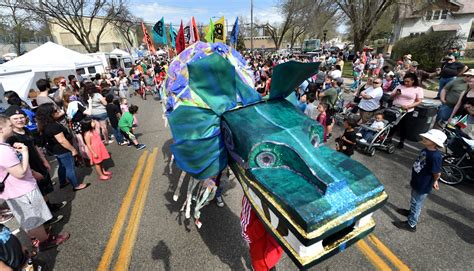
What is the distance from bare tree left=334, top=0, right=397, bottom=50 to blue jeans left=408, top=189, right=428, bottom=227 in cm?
2065

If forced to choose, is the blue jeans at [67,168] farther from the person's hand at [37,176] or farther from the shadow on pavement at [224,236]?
the shadow on pavement at [224,236]

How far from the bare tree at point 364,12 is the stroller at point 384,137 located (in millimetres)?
17559

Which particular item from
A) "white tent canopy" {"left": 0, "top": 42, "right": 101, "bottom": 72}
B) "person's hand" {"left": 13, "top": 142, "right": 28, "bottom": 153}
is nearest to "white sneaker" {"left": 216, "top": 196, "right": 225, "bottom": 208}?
"person's hand" {"left": 13, "top": 142, "right": 28, "bottom": 153}

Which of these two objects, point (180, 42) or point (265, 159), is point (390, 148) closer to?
point (265, 159)

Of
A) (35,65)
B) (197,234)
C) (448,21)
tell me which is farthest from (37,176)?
(448,21)

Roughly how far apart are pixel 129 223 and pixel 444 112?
7781 millimetres

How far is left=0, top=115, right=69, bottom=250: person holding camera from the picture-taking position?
258 cm

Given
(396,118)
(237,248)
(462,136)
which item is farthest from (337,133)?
(237,248)

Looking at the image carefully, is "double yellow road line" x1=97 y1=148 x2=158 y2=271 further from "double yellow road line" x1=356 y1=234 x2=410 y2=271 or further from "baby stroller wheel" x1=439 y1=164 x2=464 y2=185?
"baby stroller wheel" x1=439 y1=164 x2=464 y2=185

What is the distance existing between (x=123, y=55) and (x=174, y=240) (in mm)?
27249

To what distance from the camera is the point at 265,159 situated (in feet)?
5.94

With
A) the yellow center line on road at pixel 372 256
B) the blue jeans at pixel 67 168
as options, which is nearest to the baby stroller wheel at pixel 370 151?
the yellow center line on road at pixel 372 256

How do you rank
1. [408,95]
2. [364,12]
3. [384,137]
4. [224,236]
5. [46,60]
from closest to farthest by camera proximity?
[224,236], [408,95], [384,137], [46,60], [364,12]

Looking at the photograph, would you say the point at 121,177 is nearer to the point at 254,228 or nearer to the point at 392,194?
the point at 254,228
